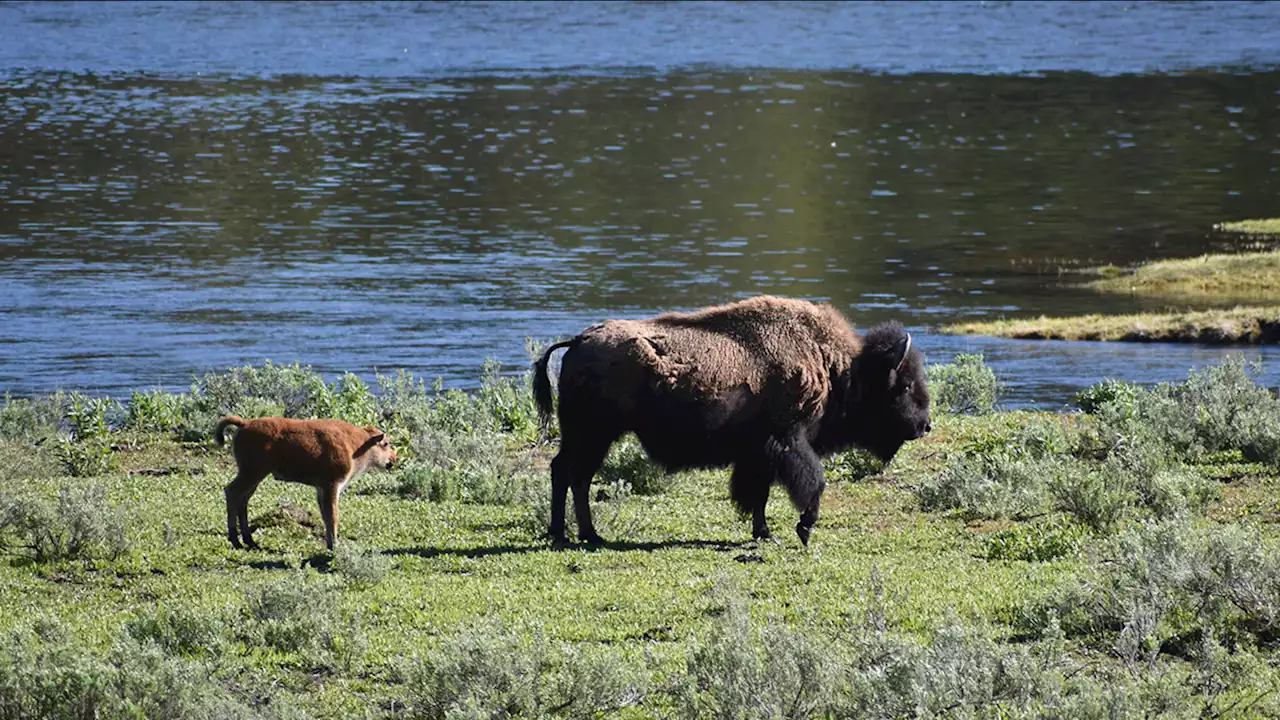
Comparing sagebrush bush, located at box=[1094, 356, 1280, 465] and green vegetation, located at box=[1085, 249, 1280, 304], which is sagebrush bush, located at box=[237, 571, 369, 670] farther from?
green vegetation, located at box=[1085, 249, 1280, 304]

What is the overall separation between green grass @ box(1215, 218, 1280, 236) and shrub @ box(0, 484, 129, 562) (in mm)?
41275

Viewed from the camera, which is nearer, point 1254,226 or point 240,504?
point 240,504

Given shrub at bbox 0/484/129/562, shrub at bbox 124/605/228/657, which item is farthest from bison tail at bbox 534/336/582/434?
shrub at bbox 124/605/228/657

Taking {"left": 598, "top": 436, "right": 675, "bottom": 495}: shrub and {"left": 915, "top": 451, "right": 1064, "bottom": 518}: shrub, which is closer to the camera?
{"left": 915, "top": 451, "right": 1064, "bottom": 518}: shrub

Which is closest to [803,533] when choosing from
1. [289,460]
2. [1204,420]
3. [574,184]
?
[289,460]

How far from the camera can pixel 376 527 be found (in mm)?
11961

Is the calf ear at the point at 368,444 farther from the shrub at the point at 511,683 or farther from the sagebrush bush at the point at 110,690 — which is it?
the sagebrush bush at the point at 110,690

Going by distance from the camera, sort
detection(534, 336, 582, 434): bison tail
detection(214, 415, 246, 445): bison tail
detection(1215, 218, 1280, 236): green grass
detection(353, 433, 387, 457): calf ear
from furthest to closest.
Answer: detection(1215, 218, 1280, 236): green grass
detection(534, 336, 582, 434): bison tail
detection(353, 433, 387, 457): calf ear
detection(214, 415, 246, 445): bison tail

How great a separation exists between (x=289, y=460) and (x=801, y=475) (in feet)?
11.2

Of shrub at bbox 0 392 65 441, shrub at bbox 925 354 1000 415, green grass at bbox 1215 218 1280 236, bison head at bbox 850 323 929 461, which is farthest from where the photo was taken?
green grass at bbox 1215 218 1280 236

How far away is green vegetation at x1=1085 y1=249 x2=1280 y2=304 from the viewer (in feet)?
117

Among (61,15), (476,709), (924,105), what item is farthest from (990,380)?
(61,15)

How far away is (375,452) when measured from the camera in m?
11.5

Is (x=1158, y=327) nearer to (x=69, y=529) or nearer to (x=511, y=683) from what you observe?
(x=69, y=529)
